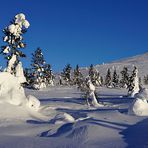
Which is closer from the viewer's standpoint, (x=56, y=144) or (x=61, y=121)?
(x=56, y=144)

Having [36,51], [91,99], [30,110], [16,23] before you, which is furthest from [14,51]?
[36,51]

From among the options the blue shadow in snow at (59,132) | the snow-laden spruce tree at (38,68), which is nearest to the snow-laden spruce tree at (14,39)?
the blue shadow in snow at (59,132)

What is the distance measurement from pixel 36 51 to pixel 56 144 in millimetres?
86350

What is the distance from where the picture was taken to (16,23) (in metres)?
46.6

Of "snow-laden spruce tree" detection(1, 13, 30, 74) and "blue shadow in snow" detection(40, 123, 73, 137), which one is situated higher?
"snow-laden spruce tree" detection(1, 13, 30, 74)

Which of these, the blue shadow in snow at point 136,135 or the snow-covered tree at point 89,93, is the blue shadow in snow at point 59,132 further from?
the snow-covered tree at point 89,93

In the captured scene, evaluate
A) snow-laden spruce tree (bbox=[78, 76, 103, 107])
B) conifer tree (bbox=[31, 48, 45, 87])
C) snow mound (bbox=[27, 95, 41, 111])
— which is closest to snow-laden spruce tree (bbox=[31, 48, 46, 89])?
conifer tree (bbox=[31, 48, 45, 87])

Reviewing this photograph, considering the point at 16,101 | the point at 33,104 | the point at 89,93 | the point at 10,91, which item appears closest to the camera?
the point at 16,101

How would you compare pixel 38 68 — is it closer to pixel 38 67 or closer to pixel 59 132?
pixel 38 67

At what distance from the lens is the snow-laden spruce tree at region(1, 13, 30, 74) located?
4600 centimetres

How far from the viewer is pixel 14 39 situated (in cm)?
4672

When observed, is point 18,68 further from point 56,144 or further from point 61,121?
point 56,144

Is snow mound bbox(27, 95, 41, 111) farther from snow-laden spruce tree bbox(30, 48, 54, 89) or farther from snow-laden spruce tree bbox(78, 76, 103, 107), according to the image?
snow-laden spruce tree bbox(30, 48, 54, 89)

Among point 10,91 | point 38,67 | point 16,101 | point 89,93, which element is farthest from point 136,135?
point 38,67
